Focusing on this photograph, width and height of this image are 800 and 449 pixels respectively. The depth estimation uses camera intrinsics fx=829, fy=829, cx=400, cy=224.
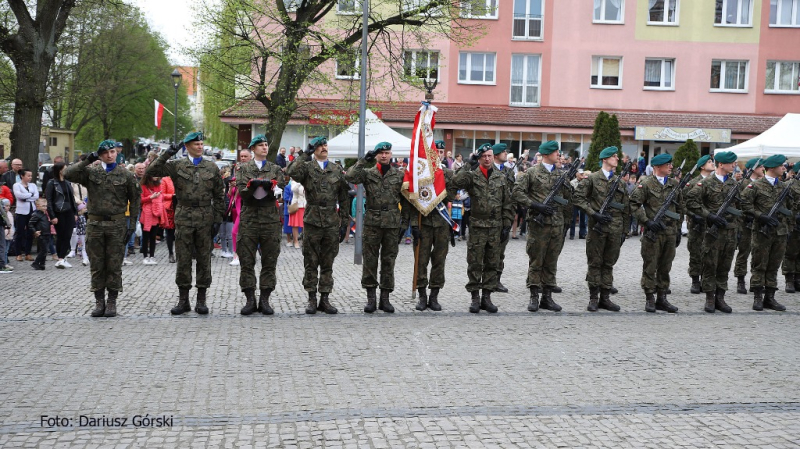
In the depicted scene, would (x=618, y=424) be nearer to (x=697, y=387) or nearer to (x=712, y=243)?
(x=697, y=387)

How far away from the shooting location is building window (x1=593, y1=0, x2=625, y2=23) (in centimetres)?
3541

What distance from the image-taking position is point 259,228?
32.7ft

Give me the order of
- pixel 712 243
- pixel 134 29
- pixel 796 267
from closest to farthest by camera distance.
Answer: pixel 712 243 < pixel 796 267 < pixel 134 29

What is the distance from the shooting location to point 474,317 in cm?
1005

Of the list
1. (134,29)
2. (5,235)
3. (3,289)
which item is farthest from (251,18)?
(134,29)

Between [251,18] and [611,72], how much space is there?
1830 centimetres

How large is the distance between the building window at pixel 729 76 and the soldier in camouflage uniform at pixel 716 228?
88.2 feet

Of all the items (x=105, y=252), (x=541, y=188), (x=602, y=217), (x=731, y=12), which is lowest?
(x=105, y=252)

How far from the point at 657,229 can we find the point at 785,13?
99.7ft

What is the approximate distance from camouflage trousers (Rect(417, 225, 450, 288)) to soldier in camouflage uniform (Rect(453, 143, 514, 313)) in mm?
338

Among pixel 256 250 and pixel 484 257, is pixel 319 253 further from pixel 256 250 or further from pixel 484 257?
pixel 484 257

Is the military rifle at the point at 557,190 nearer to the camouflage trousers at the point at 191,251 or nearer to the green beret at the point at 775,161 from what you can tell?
the green beret at the point at 775,161

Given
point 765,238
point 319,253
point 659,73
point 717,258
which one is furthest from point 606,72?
point 319,253

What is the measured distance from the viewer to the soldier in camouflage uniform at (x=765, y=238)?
11234mm
